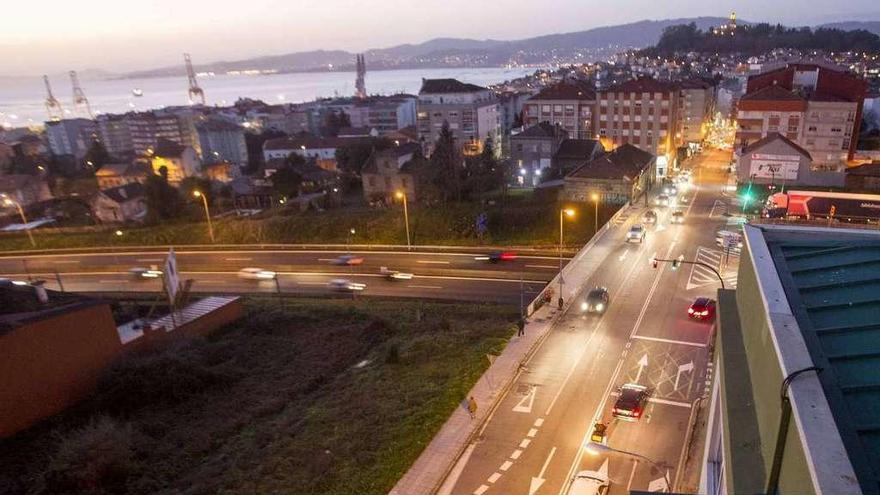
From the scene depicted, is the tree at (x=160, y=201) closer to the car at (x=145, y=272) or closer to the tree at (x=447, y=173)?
the car at (x=145, y=272)

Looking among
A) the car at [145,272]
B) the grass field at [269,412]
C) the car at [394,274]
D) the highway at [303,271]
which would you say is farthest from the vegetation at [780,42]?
the car at [145,272]

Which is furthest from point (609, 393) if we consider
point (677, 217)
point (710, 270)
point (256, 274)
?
point (256, 274)

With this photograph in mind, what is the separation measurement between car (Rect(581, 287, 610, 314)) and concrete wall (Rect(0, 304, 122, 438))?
23236 mm

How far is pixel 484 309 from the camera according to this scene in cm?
3127

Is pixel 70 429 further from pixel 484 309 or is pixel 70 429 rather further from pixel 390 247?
pixel 390 247

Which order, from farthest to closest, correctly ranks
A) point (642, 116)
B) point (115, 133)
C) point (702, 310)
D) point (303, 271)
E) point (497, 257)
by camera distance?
point (115, 133) → point (642, 116) → point (303, 271) → point (497, 257) → point (702, 310)

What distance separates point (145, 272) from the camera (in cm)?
4212

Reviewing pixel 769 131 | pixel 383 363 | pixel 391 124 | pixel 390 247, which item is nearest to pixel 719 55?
pixel 391 124

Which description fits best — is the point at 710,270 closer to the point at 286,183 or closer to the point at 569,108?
the point at 569,108

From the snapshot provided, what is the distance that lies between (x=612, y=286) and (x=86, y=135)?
475 feet

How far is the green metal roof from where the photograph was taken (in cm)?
581

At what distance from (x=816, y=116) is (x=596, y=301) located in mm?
46572

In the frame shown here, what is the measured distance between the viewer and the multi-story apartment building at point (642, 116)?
218 feet

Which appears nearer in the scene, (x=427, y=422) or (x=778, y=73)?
(x=427, y=422)
